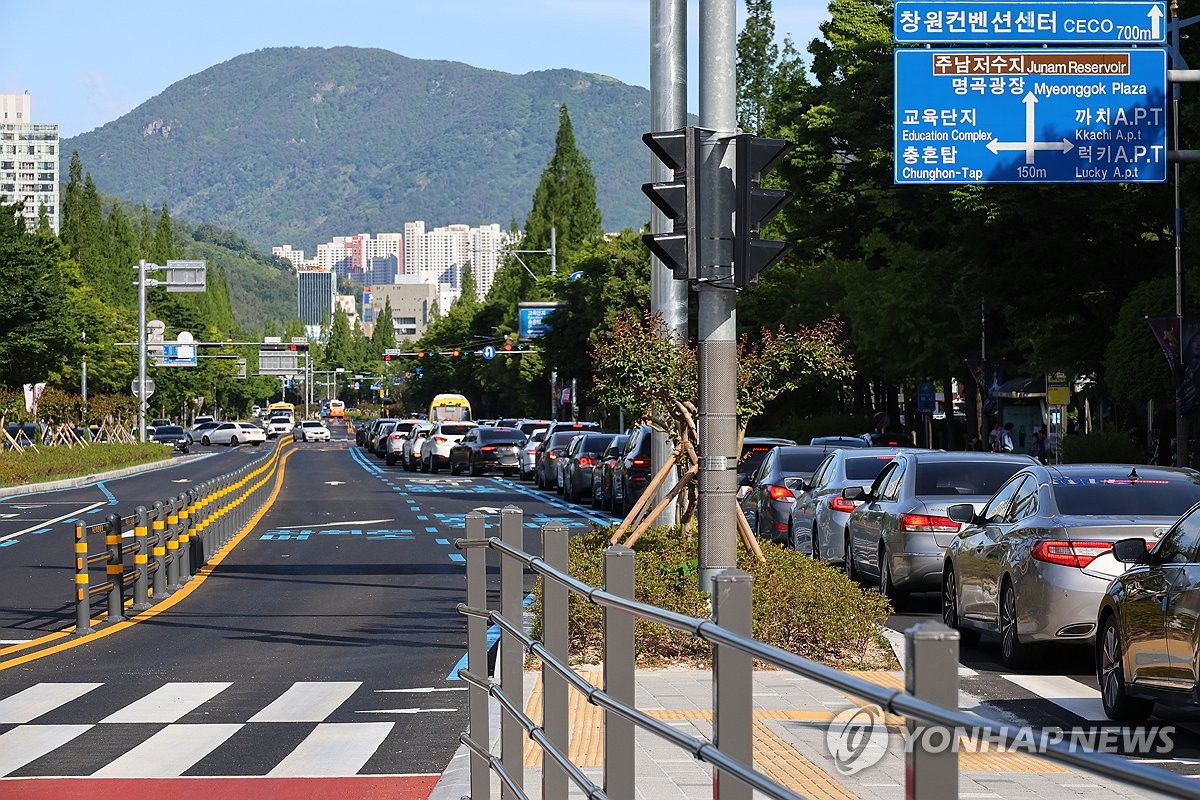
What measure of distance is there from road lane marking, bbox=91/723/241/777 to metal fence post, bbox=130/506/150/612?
8.10 m

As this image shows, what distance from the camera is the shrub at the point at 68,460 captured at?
5291cm

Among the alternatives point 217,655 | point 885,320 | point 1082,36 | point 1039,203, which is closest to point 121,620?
point 217,655

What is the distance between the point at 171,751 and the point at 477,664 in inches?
121

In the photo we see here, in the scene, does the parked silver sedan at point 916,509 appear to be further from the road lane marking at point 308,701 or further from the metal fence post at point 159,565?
the metal fence post at point 159,565

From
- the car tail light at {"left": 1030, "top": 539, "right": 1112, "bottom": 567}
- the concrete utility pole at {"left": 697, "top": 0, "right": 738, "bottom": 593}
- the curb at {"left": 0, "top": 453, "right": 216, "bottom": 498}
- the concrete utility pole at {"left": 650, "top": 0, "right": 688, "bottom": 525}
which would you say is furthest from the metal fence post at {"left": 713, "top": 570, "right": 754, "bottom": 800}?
the curb at {"left": 0, "top": 453, "right": 216, "bottom": 498}

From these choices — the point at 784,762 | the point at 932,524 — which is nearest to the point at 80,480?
the point at 932,524

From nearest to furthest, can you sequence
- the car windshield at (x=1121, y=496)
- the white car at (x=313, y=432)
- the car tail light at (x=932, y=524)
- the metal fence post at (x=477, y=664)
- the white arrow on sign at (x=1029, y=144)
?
1. the metal fence post at (x=477, y=664)
2. the car windshield at (x=1121, y=496)
3. the car tail light at (x=932, y=524)
4. the white arrow on sign at (x=1029, y=144)
5. the white car at (x=313, y=432)

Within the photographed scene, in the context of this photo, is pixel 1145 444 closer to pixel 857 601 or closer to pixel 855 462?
pixel 855 462

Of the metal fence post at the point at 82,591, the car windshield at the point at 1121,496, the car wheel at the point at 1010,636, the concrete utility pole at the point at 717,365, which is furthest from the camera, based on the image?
the metal fence post at the point at 82,591

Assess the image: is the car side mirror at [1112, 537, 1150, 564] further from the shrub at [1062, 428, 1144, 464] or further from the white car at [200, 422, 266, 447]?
the white car at [200, 422, 266, 447]

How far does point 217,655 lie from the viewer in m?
14.6

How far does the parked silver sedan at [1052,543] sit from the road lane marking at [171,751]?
5394 millimetres

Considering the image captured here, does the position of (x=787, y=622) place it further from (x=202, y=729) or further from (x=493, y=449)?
(x=493, y=449)

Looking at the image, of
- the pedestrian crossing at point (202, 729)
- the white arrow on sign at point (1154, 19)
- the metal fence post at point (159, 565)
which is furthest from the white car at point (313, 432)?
the pedestrian crossing at point (202, 729)
